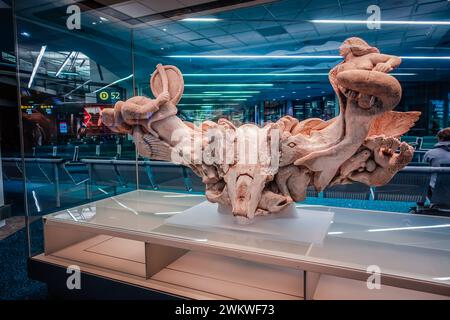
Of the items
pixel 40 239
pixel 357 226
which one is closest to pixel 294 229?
pixel 357 226

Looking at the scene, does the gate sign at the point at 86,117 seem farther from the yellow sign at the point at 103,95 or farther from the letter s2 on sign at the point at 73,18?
the letter s2 on sign at the point at 73,18

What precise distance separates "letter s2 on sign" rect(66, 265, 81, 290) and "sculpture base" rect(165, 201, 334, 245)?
545 mm

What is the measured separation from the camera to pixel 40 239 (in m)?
2.62

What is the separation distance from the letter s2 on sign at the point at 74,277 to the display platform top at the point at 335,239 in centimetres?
23

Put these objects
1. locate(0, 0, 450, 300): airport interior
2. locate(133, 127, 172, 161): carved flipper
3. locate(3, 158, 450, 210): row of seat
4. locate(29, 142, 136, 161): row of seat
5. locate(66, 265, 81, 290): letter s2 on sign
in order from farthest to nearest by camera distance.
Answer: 1. locate(29, 142, 136, 161): row of seat
2. locate(3, 158, 450, 210): row of seat
3. locate(133, 127, 172, 161): carved flipper
4. locate(66, 265, 81, 290): letter s2 on sign
5. locate(0, 0, 450, 300): airport interior

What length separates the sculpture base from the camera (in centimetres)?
147

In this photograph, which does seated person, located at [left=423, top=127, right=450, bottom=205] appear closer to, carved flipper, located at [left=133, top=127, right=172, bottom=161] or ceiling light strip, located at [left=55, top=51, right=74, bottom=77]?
carved flipper, located at [left=133, top=127, right=172, bottom=161]

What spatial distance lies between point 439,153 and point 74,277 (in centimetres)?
294

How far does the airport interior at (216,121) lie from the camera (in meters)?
1.39

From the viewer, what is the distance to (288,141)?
1506 millimetres

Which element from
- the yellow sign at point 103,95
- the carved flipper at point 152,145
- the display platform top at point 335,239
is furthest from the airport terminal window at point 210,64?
the display platform top at point 335,239

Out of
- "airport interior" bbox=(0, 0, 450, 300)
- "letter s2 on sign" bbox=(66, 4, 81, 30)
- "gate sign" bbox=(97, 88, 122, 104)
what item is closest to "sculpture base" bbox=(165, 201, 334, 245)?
"airport interior" bbox=(0, 0, 450, 300)

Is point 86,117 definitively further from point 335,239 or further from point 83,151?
point 335,239
